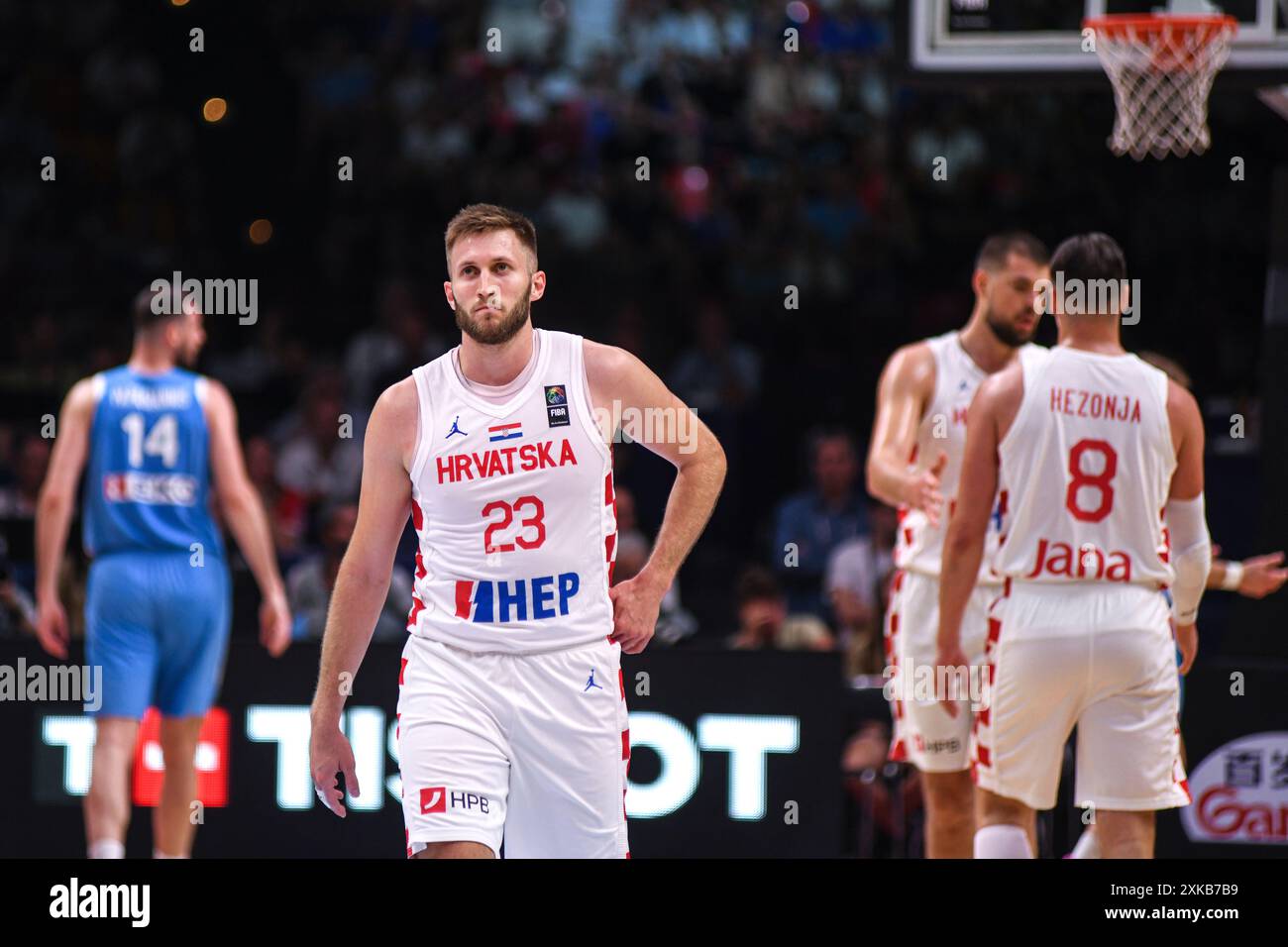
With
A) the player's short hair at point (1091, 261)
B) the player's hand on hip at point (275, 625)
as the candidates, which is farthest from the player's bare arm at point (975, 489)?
the player's hand on hip at point (275, 625)

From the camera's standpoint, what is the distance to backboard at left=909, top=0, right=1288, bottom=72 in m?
7.51

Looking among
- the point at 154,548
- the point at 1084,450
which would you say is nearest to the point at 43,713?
the point at 154,548

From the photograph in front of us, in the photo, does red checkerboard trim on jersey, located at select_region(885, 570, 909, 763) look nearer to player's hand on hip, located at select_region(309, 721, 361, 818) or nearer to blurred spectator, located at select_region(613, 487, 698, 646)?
blurred spectator, located at select_region(613, 487, 698, 646)

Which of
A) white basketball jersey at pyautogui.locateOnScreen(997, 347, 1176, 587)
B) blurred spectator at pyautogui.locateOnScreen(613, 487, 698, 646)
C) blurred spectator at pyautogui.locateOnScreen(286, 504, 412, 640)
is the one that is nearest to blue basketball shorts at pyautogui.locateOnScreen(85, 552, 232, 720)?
blurred spectator at pyautogui.locateOnScreen(286, 504, 412, 640)

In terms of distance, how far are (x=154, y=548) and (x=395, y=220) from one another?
7.07 meters

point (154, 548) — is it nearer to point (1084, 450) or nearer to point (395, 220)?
point (1084, 450)

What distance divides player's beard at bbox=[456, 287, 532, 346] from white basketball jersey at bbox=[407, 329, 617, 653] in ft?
0.55

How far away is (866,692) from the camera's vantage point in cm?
835

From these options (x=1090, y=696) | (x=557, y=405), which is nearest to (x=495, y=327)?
Answer: (x=557, y=405)

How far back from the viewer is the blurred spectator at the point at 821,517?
1062 cm

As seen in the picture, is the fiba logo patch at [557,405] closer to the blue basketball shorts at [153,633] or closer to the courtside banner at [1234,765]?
the blue basketball shorts at [153,633]

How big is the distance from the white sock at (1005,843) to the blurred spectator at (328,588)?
3.55 m

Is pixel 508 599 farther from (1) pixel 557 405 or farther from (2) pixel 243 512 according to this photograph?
(2) pixel 243 512

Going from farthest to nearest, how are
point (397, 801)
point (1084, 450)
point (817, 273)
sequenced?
1. point (817, 273)
2. point (397, 801)
3. point (1084, 450)
